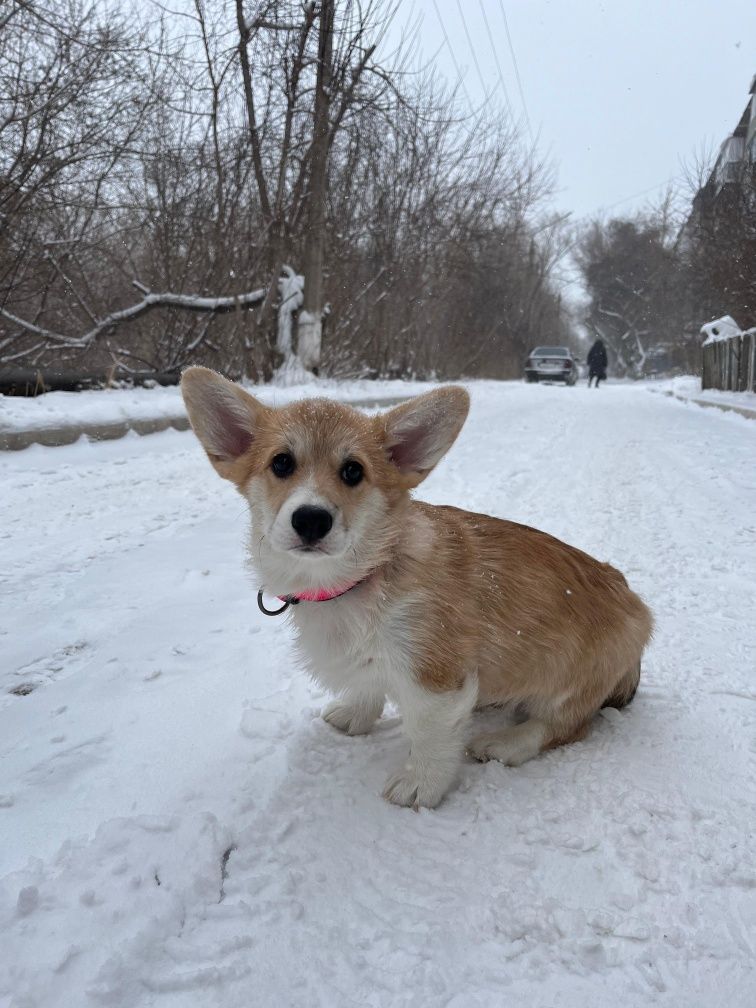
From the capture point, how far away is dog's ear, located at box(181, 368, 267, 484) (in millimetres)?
2170

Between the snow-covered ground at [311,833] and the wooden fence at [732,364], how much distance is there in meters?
12.3

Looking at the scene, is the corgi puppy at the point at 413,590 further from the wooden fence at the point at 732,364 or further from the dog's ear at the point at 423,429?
the wooden fence at the point at 732,364

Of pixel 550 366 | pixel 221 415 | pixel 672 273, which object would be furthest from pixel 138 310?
pixel 672 273

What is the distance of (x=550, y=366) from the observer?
34.1m

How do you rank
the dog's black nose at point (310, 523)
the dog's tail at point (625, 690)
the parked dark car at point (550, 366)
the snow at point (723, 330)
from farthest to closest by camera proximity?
the parked dark car at point (550, 366) → the snow at point (723, 330) → the dog's tail at point (625, 690) → the dog's black nose at point (310, 523)

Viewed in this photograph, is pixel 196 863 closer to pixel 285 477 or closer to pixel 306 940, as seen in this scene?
pixel 306 940

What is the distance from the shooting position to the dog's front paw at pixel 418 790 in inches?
74.5

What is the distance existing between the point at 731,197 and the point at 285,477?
18.6 m

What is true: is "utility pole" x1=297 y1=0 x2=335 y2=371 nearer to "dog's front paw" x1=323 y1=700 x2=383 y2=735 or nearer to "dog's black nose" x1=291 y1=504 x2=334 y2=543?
"dog's front paw" x1=323 y1=700 x2=383 y2=735

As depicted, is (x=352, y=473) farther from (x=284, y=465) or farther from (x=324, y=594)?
(x=324, y=594)

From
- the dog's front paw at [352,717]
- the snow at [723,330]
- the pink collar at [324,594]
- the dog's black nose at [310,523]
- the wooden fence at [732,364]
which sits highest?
the snow at [723,330]

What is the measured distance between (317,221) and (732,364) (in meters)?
10.3

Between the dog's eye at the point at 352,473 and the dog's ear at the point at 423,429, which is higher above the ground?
the dog's ear at the point at 423,429

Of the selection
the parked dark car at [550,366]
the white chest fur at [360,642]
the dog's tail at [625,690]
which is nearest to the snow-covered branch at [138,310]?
the white chest fur at [360,642]
